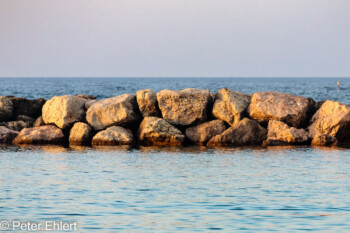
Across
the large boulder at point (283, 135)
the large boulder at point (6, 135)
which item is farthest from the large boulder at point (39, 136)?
the large boulder at point (283, 135)

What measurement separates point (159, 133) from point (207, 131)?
6.69 ft

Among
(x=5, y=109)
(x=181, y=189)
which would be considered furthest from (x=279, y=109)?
(x=5, y=109)

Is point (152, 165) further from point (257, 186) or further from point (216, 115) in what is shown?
point (216, 115)

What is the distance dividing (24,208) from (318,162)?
10354 millimetres

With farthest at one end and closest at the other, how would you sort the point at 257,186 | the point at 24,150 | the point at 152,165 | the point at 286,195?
the point at 24,150, the point at 152,165, the point at 257,186, the point at 286,195

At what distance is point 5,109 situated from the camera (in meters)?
27.2

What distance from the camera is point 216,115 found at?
24.9 meters

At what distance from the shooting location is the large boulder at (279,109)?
2459 centimetres

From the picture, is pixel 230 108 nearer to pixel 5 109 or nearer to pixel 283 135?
pixel 283 135

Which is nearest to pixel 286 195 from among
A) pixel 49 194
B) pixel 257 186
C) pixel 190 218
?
pixel 257 186

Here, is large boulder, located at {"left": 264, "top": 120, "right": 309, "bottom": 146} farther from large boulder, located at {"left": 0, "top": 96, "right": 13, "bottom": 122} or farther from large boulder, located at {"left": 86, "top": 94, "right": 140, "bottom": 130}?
large boulder, located at {"left": 0, "top": 96, "right": 13, "bottom": 122}

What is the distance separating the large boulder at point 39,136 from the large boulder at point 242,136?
6.62 meters

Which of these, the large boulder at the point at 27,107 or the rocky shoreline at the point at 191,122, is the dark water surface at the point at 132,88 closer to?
the rocky shoreline at the point at 191,122

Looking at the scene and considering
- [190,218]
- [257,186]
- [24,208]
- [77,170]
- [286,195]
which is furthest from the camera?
[77,170]
